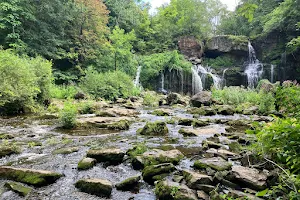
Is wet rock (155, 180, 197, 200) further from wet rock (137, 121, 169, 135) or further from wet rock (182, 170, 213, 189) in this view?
wet rock (137, 121, 169, 135)

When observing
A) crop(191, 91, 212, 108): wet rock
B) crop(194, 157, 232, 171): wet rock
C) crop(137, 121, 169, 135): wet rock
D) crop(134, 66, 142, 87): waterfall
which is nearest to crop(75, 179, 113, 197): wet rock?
crop(194, 157, 232, 171): wet rock

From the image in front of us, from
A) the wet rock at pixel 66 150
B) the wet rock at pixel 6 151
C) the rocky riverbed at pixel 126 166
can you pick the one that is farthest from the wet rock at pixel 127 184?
the wet rock at pixel 6 151

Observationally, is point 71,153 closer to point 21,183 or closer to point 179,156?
point 21,183

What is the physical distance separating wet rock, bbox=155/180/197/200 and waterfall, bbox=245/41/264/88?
24841mm

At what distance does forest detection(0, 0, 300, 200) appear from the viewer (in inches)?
132

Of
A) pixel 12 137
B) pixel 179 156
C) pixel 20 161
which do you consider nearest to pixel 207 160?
pixel 179 156

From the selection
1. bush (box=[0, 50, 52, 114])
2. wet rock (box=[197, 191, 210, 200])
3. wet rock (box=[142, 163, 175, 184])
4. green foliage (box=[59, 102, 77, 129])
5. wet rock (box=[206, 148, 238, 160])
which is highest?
bush (box=[0, 50, 52, 114])

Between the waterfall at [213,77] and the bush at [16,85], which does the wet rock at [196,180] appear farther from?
the waterfall at [213,77]

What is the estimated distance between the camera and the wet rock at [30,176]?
3582mm

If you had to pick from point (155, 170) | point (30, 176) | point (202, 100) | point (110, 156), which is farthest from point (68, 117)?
point (202, 100)

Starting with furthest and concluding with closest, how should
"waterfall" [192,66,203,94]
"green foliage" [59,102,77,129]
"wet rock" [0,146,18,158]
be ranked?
"waterfall" [192,66,203,94] → "green foliage" [59,102,77,129] → "wet rock" [0,146,18,158]

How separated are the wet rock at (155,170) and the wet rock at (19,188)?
181cm

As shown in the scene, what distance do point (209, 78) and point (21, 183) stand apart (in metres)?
24.5

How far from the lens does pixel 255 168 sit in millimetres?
3703
